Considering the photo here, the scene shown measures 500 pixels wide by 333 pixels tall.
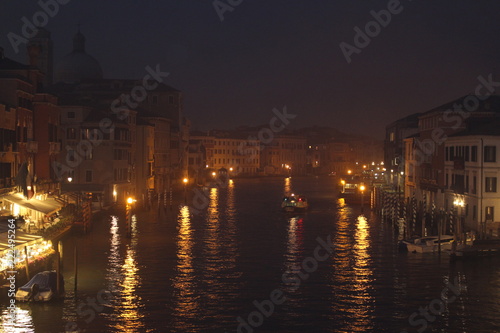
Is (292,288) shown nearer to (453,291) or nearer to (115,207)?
(453,291)

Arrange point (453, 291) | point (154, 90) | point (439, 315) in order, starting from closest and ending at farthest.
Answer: point (439, 315) → point (453, 291) → point (154, 90)

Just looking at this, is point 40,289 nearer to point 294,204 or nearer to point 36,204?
point 36,204

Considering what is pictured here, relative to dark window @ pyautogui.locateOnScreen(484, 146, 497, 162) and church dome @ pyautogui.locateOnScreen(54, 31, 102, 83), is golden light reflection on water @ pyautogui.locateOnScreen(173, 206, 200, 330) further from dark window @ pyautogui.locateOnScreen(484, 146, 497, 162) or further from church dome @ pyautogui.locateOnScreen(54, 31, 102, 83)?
church dome @ pyautogui.locateOnScreen(54, 31, 102, 83)

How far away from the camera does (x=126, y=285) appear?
90.0 feet

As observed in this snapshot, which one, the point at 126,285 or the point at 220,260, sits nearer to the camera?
the point at 126,285

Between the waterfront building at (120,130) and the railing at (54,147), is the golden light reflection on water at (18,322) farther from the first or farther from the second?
the waterfront building at (120,130)

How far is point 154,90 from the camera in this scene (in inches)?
3548

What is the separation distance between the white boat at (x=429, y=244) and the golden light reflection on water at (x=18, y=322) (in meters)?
19.8

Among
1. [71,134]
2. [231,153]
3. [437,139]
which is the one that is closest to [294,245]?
[437,139]

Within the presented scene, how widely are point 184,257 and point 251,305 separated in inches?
399

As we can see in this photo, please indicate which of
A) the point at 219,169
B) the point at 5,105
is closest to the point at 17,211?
the point at 5,105

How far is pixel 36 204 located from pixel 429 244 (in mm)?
20457

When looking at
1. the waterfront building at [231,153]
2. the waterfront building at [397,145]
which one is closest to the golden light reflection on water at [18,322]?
the waterfront building at [397,145]

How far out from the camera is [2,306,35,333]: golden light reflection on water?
2130 cm
